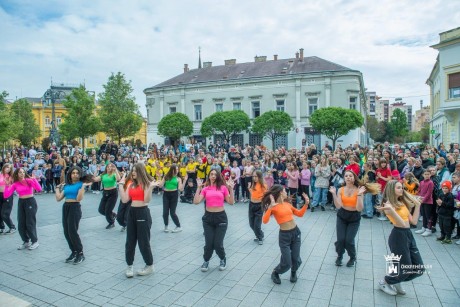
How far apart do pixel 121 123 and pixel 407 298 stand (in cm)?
3343

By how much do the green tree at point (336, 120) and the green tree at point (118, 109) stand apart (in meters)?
18.8

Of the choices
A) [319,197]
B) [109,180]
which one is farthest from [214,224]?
[319,197]

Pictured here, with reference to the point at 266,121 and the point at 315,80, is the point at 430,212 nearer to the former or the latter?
the point at 266,121

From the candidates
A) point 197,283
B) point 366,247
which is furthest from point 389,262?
point 197,283

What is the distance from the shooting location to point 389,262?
17.9 ft

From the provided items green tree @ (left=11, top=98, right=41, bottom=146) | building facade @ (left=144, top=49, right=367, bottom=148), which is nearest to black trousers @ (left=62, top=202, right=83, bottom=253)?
building facade @ (left=144, top=49, right=367, bottom=148)

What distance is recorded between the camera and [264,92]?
138 ft

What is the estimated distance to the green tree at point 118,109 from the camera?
3534 centimetres

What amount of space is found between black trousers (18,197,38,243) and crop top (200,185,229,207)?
4188mm

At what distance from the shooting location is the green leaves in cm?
4028

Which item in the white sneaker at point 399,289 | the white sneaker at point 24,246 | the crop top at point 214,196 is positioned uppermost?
the crop top at point 214,196

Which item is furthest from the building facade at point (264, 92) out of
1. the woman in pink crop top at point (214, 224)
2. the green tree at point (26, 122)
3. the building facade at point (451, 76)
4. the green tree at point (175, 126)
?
the woman in pink crop top at point (214, 224)

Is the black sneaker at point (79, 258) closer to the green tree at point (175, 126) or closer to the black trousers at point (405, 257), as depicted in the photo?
the black trousers at point (405, 257)

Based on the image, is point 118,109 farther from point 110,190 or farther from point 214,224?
point 214,224
